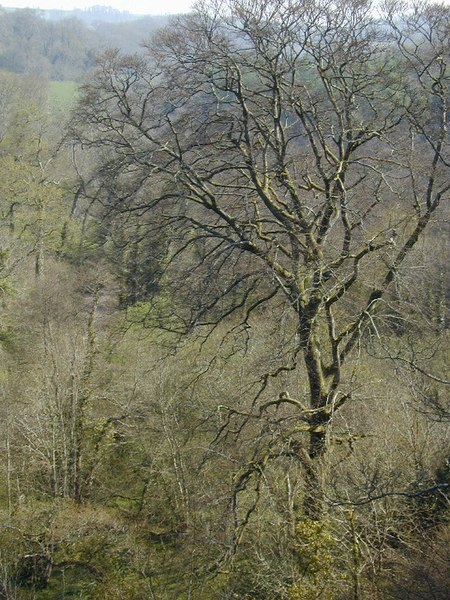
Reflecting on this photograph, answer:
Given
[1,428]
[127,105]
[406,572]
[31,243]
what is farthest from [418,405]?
Result: [31,243]

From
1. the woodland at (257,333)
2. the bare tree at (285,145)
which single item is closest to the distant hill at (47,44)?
the woodland at (257,333)

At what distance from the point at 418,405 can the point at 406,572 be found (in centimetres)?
348

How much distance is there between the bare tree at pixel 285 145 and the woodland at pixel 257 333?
46 millimetres

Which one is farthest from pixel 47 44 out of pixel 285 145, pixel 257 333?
pixel 285 145

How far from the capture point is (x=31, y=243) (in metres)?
26.2

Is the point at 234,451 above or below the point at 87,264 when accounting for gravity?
below

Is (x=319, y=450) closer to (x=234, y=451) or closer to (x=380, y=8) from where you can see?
(x=234, y=451)

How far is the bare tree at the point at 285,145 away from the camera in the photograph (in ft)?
26.8

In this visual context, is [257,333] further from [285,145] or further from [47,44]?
[47,44]

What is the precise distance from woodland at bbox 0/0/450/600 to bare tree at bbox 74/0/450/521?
0.15 ft

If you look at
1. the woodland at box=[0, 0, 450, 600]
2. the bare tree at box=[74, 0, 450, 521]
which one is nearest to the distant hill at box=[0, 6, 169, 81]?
the woodland at box=[0, 0, 450, 600]

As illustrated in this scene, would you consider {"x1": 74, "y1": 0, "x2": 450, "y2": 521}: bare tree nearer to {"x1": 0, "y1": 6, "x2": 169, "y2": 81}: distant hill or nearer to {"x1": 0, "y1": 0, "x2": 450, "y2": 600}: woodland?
{"x1": 0, "y1": 0, "x2": 450, "y2": 600}: woodland

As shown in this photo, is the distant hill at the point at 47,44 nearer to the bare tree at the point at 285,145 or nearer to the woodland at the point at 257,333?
the woodland at the point at 257,333

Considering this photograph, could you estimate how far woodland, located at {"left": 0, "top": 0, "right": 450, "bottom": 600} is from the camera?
7738 millimetres
